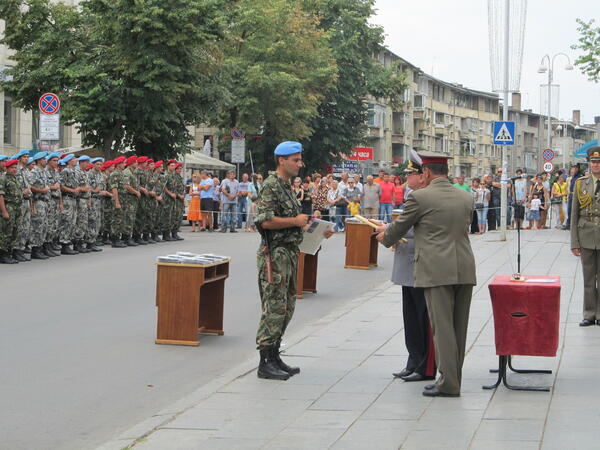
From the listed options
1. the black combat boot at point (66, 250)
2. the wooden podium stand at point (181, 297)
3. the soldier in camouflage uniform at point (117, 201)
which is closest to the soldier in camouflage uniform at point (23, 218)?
the black combat boot at point (66, 250)

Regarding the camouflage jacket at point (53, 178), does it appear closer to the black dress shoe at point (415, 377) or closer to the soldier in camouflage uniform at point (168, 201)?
the soldier in camouflage uniform at point (168, 201)

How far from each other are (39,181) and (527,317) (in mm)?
14067

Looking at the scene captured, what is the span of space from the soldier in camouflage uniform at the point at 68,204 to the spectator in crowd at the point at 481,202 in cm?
1502

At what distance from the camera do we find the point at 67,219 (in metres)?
21.6

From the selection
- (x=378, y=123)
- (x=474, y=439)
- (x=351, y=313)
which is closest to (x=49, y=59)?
(x=351, y=313)

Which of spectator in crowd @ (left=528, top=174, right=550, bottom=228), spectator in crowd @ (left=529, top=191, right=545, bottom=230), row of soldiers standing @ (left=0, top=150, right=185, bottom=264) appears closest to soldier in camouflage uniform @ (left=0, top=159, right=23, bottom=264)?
row of soldiers standing @ (left=0, top=150, right=185, bottom=264)

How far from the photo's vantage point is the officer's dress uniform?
8.74m

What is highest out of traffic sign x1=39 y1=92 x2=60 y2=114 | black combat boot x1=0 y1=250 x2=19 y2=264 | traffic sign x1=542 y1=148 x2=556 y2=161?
traffic sign x1=542 y1=148 x2=556 y2=161

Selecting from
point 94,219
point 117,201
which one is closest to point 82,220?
point 94,219

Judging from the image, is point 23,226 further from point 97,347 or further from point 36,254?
point 97,347

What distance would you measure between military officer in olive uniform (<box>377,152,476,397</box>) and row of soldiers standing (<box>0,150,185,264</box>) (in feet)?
40.4

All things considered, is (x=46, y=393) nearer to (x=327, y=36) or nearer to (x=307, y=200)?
(x=307, y=200)

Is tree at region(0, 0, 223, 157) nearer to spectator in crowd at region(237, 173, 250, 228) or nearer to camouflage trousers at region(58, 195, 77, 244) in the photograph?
spectator in crowd at region(237, 173, 250, 228)

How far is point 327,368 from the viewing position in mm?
9438
